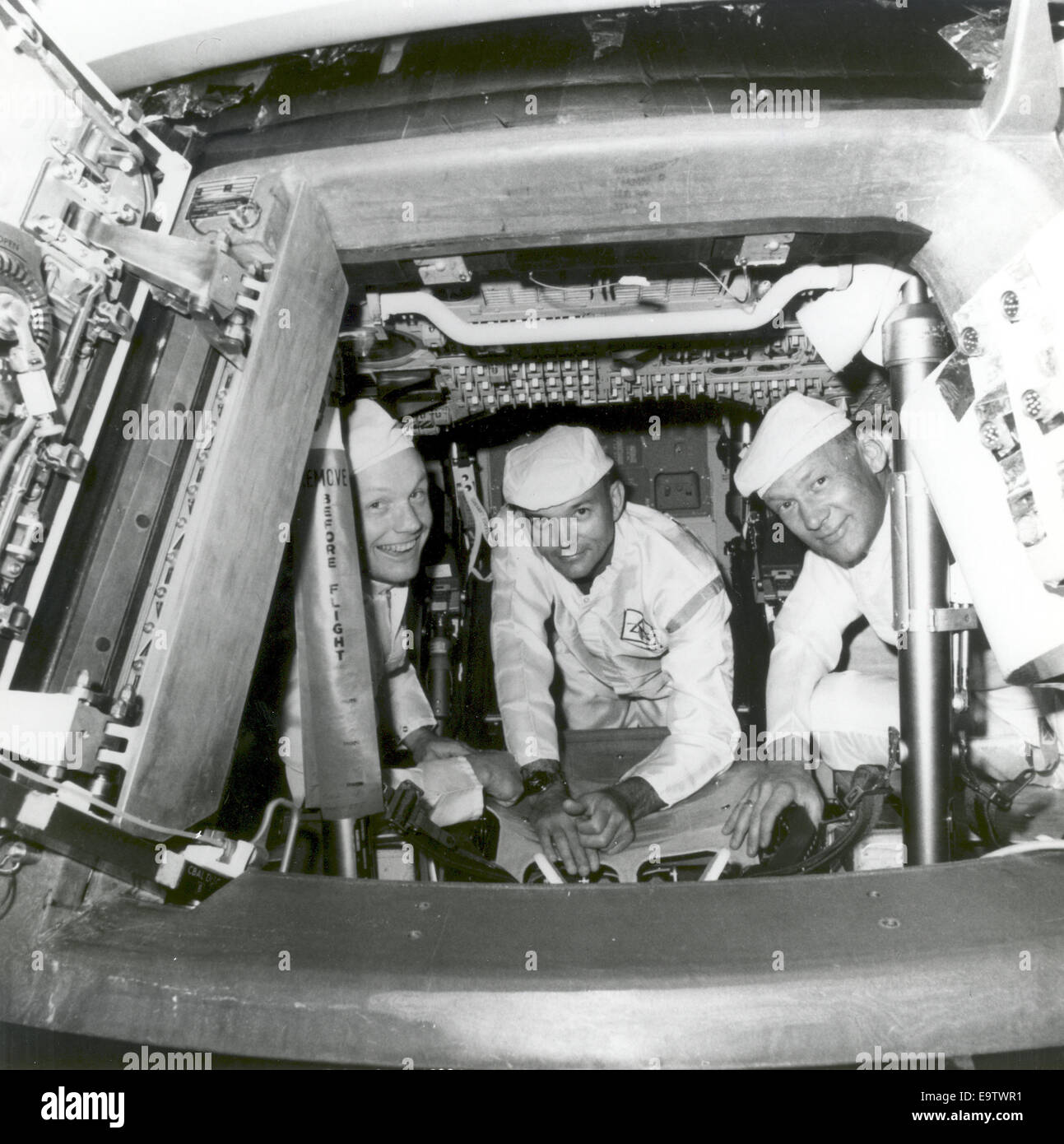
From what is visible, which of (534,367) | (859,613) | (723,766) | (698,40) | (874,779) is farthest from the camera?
(859,613)

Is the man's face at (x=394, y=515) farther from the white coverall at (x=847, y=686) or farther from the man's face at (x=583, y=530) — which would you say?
the white coverall at (x=847, y=686)

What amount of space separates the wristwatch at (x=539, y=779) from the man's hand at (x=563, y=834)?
9.0 inches

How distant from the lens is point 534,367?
89.8 inches

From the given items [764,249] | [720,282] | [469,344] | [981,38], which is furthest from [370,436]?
[981,38]

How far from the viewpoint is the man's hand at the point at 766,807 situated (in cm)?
199

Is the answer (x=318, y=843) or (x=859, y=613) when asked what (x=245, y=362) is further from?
(x=859, y=613)

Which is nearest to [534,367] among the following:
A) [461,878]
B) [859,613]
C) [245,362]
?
[245,362]

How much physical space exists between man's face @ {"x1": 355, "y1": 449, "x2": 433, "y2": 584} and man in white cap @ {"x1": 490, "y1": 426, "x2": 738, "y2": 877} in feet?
1.25

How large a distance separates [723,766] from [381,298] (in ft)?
6.00

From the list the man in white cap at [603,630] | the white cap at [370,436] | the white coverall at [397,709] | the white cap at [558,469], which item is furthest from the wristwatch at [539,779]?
the white cap at [370,436]

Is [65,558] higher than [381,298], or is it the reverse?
[381,298]

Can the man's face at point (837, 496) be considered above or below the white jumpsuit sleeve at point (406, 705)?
above

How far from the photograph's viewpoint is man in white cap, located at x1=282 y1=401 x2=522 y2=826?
2412mm

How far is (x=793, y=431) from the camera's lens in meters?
2.56
